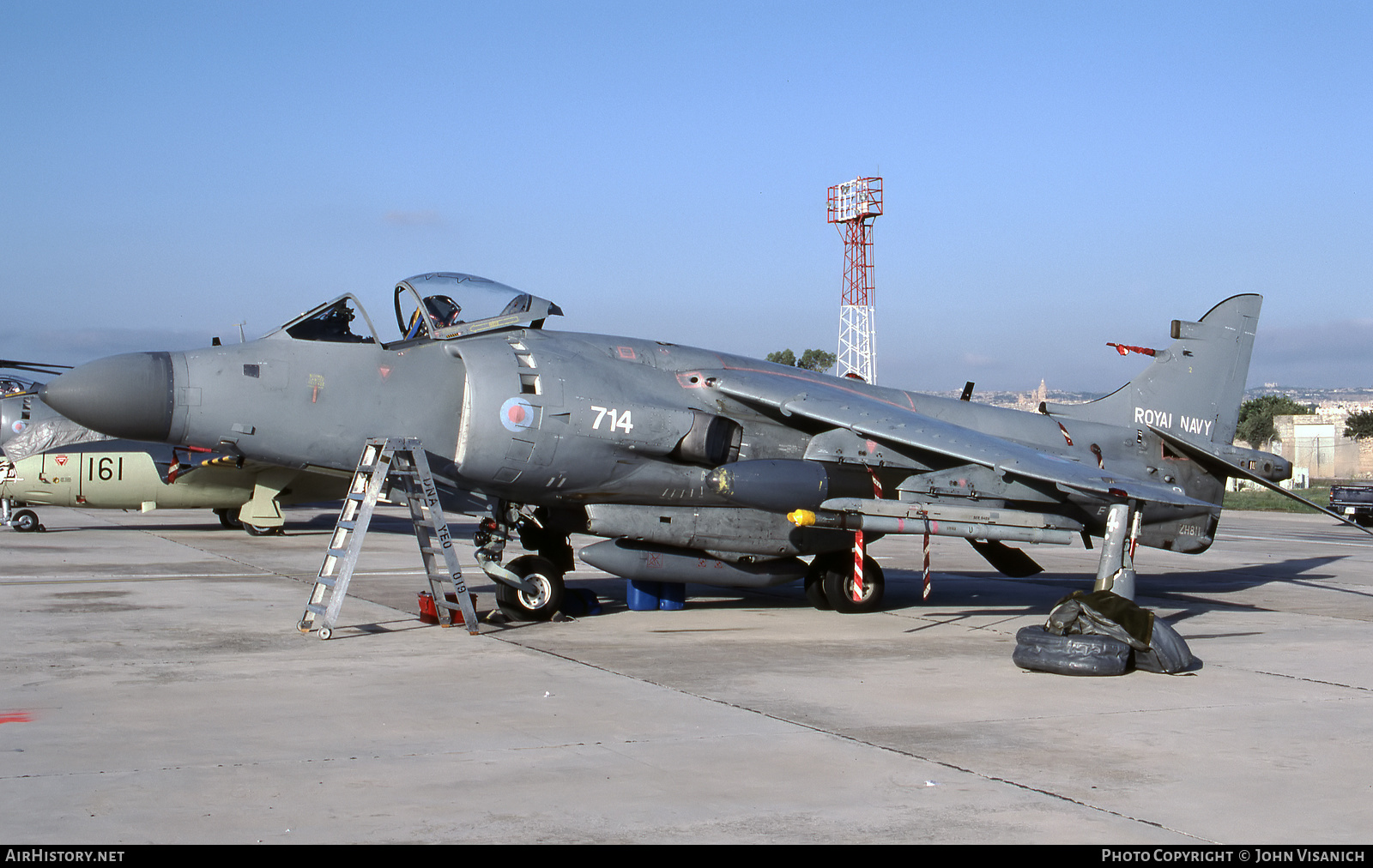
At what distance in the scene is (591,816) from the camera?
524 cm

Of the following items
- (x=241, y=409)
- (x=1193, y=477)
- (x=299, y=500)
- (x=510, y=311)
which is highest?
(x=510, y=311)

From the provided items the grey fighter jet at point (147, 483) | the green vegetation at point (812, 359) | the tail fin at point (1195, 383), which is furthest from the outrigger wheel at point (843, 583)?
the green vegetation at point (812, 359)

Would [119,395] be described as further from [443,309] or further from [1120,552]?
[1120,552]

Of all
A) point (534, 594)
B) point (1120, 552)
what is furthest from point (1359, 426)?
point (534, 594)

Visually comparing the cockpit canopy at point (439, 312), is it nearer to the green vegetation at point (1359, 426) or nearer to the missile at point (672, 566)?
the missile at point (672, 566)

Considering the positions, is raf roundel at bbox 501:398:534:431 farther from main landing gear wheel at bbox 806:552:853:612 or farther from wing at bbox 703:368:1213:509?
main landing gear wheel at bbox 806:552:853:612

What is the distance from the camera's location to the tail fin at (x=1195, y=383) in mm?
14789

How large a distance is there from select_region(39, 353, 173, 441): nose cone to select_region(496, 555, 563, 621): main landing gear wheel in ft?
11.5

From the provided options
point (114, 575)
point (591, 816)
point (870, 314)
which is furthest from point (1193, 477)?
point (870, 314)

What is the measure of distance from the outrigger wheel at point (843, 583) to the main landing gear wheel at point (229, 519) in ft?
53.5

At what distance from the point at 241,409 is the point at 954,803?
7.37 meters

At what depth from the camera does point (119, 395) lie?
9.84 metres

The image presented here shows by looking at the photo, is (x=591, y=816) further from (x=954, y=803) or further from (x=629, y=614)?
(x=629, y=614)

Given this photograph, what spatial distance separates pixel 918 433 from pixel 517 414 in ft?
12.5
